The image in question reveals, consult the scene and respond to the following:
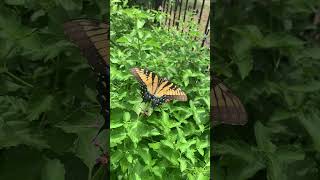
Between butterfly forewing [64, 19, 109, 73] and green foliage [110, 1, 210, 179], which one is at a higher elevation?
butterfly forewing [64, 19, 109, 73]

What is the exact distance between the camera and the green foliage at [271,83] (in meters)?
1.52

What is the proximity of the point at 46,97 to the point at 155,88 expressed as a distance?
2.33 ft

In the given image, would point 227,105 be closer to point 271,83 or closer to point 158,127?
point 271,83

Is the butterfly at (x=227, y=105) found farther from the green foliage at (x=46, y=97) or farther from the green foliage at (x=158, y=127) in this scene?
the green foliage at (x=158, y=127)

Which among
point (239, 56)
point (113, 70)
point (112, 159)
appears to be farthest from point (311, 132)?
point (113, 70)

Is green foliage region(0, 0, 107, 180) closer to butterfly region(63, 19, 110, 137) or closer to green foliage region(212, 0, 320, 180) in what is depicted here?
butterfly region(63, 19, 110, 137)

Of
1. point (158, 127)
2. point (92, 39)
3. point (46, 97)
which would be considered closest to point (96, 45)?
point (92, 39)

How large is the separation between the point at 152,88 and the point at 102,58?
24.7 inches

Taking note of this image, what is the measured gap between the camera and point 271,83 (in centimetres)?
159

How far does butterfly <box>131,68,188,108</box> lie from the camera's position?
214cm

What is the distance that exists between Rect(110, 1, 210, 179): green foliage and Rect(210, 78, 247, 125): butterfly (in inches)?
23.2

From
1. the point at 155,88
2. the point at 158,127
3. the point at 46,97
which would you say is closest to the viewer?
the point at 46,97

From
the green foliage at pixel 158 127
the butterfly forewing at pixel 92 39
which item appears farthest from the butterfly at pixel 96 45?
the green foliage at pixel 158 127

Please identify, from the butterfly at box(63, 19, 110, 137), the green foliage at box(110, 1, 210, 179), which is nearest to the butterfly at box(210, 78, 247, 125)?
the butterfly at box(63, 19, 110, 137)
